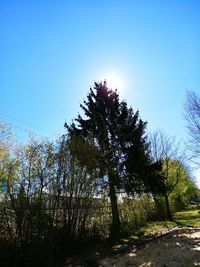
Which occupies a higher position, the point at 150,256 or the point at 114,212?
the point at 114,212

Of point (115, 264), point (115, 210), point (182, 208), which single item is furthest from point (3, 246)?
point (182, 208)

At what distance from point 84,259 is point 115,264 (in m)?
1.32

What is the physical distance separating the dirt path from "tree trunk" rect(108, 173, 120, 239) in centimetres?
252

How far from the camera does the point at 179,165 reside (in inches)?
869

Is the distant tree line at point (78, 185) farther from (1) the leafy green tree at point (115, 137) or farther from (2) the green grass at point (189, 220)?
(2) the green grass at point (189, 220)

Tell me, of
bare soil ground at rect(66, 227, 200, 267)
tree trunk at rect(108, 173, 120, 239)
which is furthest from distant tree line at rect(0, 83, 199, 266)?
bare soil ground at rect(66, 227, 200, 267)

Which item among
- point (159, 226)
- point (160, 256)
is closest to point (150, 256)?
point (160, 256)

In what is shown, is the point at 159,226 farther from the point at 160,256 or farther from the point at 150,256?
the point at 160,256

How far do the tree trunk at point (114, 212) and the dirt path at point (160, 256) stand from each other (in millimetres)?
2521

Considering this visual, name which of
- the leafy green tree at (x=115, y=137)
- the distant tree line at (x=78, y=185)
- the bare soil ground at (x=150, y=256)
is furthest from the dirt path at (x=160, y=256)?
the leafy green tree at (x=115, y=137)

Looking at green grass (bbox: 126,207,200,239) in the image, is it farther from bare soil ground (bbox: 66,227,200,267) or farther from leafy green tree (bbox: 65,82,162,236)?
bare soil ground (bbox: 66,227,200,267)

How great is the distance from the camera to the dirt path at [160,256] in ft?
19.7

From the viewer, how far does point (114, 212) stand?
11.7 meters

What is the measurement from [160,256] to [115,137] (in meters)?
8.18
